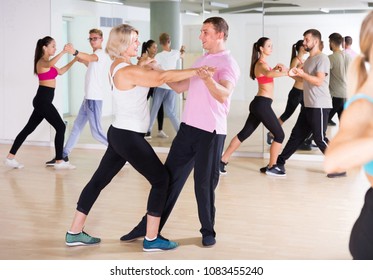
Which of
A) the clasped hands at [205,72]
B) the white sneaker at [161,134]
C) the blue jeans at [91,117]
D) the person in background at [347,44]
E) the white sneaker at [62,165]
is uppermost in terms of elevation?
the person in background at [347,44]

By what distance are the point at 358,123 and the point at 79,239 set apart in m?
2.91

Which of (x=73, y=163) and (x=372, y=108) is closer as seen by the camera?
(x=372, y=108)

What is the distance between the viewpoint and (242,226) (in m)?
4.79

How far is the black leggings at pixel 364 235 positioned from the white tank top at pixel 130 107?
2.19 m

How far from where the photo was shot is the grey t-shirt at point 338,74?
24.8 ft

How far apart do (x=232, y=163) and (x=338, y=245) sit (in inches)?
138

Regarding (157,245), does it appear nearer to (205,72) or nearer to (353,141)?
(205,72)

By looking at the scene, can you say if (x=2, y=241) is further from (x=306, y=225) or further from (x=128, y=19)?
(x=128, y=19)

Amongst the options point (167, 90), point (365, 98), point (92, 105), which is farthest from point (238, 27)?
point (365, 98)

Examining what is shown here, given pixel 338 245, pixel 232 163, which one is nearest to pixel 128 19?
pixel 232 163

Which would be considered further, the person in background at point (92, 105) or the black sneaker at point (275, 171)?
the person in background at point (92, 105)

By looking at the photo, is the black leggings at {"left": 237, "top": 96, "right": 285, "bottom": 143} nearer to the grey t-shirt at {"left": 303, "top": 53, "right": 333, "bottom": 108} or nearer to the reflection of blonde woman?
the grey t-shirt at {"left": 303, "top": 53, "right": 333, "bottom": 108}

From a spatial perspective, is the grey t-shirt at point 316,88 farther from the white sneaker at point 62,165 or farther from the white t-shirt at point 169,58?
the white sneaker at point 62,165

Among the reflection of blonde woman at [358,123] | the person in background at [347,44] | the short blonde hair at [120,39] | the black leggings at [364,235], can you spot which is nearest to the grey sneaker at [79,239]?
the short blonde hair at [120,39]
